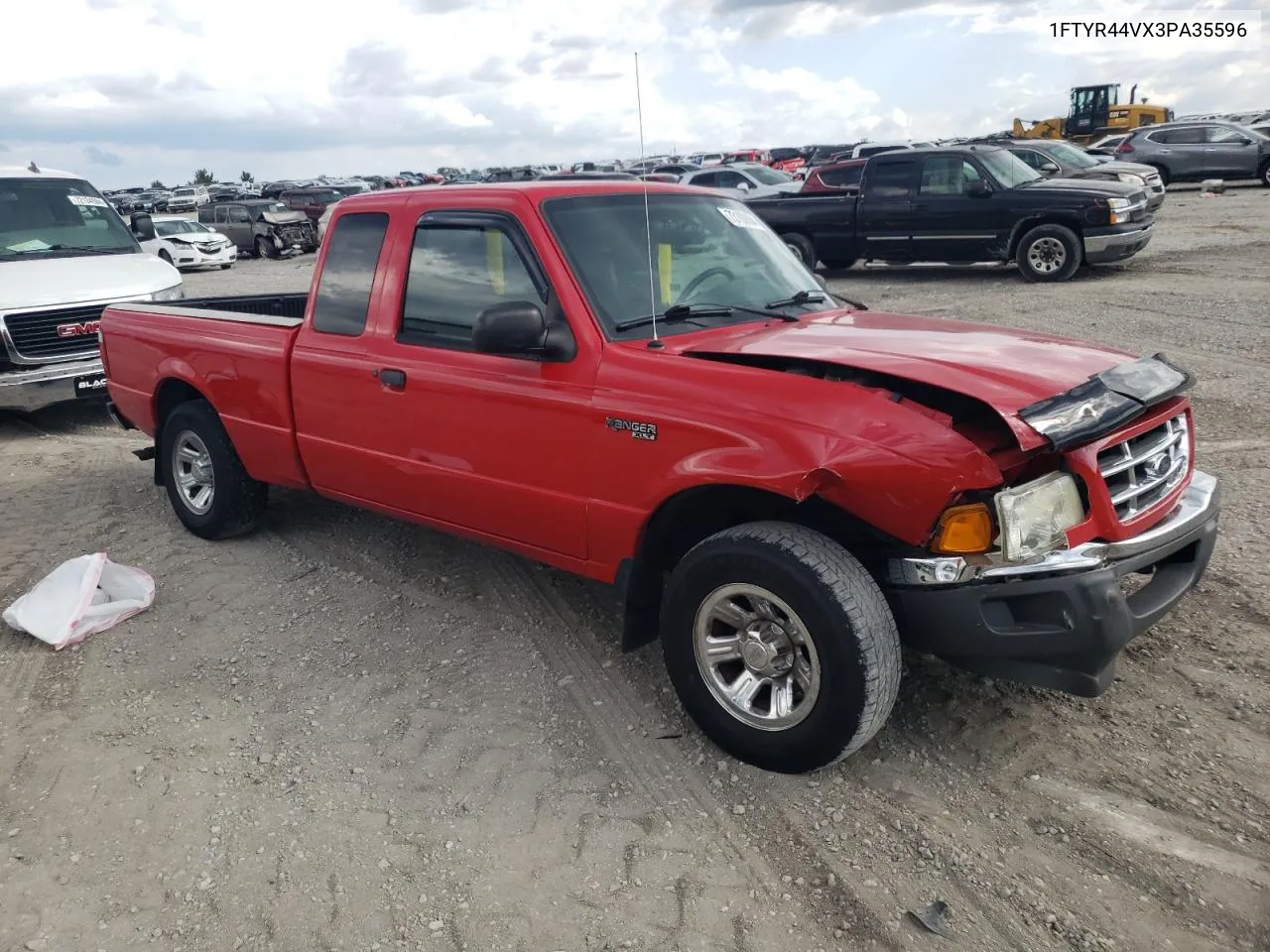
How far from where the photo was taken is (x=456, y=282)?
415 centimetres

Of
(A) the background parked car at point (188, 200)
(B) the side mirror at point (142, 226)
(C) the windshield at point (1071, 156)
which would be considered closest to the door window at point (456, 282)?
(B) the side mirror at point (142, 226)

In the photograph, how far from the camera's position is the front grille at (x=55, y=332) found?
8.23 m

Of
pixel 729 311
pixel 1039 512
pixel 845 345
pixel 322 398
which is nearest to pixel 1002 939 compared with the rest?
pixel 1039 512

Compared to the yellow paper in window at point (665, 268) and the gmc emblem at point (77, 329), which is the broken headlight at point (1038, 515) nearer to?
the yellow paper in window at point (665, 268)

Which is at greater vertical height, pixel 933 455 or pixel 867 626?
pixel 933 455

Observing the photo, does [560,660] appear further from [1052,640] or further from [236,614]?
[1052,640]

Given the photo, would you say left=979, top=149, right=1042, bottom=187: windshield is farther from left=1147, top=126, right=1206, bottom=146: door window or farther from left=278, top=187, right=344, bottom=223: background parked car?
left=278, top=187, right=344, bottom=223: background parked car

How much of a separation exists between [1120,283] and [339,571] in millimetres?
11117

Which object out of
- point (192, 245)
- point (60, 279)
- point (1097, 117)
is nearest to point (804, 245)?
point (60, 279)

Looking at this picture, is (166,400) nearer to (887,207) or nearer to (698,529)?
(698,529)

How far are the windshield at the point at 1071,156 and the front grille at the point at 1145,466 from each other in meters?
16.8

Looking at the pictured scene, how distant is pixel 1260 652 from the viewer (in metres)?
3.88

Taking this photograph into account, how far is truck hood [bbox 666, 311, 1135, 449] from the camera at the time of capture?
2986 mm

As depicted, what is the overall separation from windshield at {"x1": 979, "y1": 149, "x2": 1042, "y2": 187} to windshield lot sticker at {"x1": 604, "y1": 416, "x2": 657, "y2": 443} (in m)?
11.7
